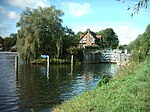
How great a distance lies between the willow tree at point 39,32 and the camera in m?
52.7

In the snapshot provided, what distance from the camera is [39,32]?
53.2 m

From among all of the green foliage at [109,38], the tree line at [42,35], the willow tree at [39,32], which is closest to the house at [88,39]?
the green foliage at [109,38]

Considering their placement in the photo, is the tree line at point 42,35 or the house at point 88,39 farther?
the house at point 88,39

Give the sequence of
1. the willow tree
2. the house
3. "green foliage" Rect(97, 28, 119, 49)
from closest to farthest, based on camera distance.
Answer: the willow tree → the house → "green foliage" Rect(97, 28, 119, 49)

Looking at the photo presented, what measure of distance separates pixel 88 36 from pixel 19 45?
4749cm

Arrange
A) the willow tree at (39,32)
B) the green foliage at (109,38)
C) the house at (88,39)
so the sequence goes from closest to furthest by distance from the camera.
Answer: the willow tree at (39,32)
the house at (88,39)
the green foliage at (109,38)

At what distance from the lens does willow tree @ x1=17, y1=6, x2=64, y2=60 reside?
5272 centimetres

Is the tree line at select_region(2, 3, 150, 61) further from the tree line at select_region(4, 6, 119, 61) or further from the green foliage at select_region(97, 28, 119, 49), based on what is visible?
the green foliage at select_region(97, 28, 119, 49)

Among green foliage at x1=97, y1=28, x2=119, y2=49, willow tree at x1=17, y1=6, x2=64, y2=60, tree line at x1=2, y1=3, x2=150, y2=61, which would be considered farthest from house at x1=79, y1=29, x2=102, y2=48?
willow tree at x1=17, y1=6, x2=64, y2=60

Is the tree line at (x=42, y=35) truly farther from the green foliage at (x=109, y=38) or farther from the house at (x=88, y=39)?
the green foliage at (x=109, y=38)

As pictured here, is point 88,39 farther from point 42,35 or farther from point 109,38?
point 42,35

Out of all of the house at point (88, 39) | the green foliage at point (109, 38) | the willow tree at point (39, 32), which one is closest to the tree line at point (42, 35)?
the willow tree at point (39, 32)

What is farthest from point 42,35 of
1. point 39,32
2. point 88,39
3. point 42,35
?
point 88,39

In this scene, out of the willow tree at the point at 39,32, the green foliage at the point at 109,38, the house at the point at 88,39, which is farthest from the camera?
the green foliage at the point at 109,38
